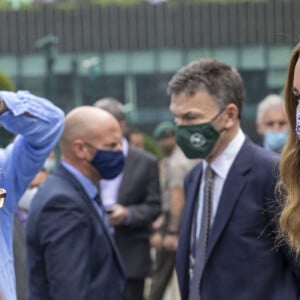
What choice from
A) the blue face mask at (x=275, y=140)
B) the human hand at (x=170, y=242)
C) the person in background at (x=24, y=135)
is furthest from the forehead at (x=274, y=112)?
the person in background at (x=24, y=135)

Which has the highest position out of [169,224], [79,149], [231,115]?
[231,115]

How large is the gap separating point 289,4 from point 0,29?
15.0 m

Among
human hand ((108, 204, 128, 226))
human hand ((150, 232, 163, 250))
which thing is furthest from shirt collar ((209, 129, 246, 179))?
human hand ((150, 232, 163, 250))

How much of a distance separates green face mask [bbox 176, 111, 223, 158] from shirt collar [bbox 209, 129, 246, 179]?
76 millimetres

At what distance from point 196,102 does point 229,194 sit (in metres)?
0.64

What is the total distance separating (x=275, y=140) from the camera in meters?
9.18

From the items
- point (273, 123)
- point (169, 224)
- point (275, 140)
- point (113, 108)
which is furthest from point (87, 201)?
point (169, 224)

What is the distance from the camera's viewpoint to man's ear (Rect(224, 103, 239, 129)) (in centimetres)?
572

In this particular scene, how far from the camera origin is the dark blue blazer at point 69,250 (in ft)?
19.0

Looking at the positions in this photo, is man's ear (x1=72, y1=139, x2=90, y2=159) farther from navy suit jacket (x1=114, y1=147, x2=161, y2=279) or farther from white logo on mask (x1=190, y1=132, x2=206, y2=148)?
navy suit jacket (x1=114, y1=147, x2=161, y2=279)

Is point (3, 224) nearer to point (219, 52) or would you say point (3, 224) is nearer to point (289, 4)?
point (219, 52)

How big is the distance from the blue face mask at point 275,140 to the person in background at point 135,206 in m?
1.13

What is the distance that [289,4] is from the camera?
59.9m

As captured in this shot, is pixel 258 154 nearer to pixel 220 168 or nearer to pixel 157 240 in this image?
pixel 220 168
